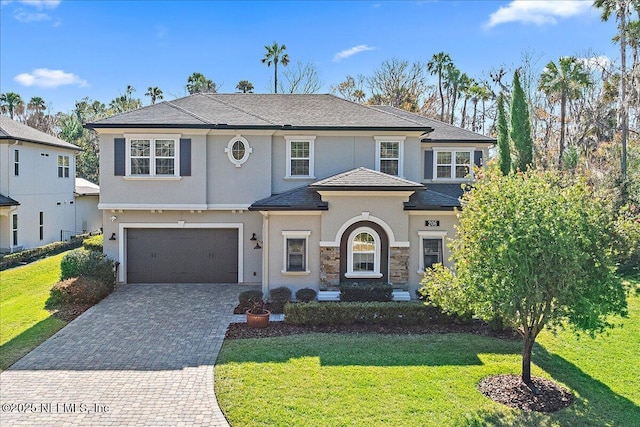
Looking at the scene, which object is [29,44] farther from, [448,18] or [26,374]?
[448,18]

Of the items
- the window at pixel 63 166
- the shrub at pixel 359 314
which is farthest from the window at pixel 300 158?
the window at pixel 63 166

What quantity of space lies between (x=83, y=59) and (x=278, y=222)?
1927 cm

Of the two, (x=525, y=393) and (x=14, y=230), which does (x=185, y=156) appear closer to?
(x=14, y=230)

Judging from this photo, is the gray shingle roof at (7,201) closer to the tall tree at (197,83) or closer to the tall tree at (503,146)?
the tall tree at (197,83)

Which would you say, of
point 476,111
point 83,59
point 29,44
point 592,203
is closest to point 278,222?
point 592,203

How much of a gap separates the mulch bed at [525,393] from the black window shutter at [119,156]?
48.8ft

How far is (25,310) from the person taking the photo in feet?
50.0

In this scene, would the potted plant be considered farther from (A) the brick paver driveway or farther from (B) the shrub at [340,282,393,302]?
(B) the shrub at [340,282,393,302]

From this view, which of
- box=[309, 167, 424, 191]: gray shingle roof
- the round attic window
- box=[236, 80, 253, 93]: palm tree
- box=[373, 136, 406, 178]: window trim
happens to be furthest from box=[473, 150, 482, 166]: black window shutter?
box=[236, 80, 253, 93]: palm tree

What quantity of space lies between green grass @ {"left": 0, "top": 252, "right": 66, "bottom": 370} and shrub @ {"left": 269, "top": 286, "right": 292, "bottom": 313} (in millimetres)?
6598

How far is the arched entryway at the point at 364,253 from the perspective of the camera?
602 inches

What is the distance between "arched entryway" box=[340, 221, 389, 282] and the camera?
1529cm

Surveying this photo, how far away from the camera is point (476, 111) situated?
4575cm

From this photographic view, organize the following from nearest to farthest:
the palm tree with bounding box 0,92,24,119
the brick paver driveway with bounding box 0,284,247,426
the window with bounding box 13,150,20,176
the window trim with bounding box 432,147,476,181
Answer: the brick paver driveway with bounding box 0,284,247,426 → the window trim with bounding box 432,147,476,181 → the window with bounding box 13,150,20,176 → the palm tree with bounding box 0,92,24,119
